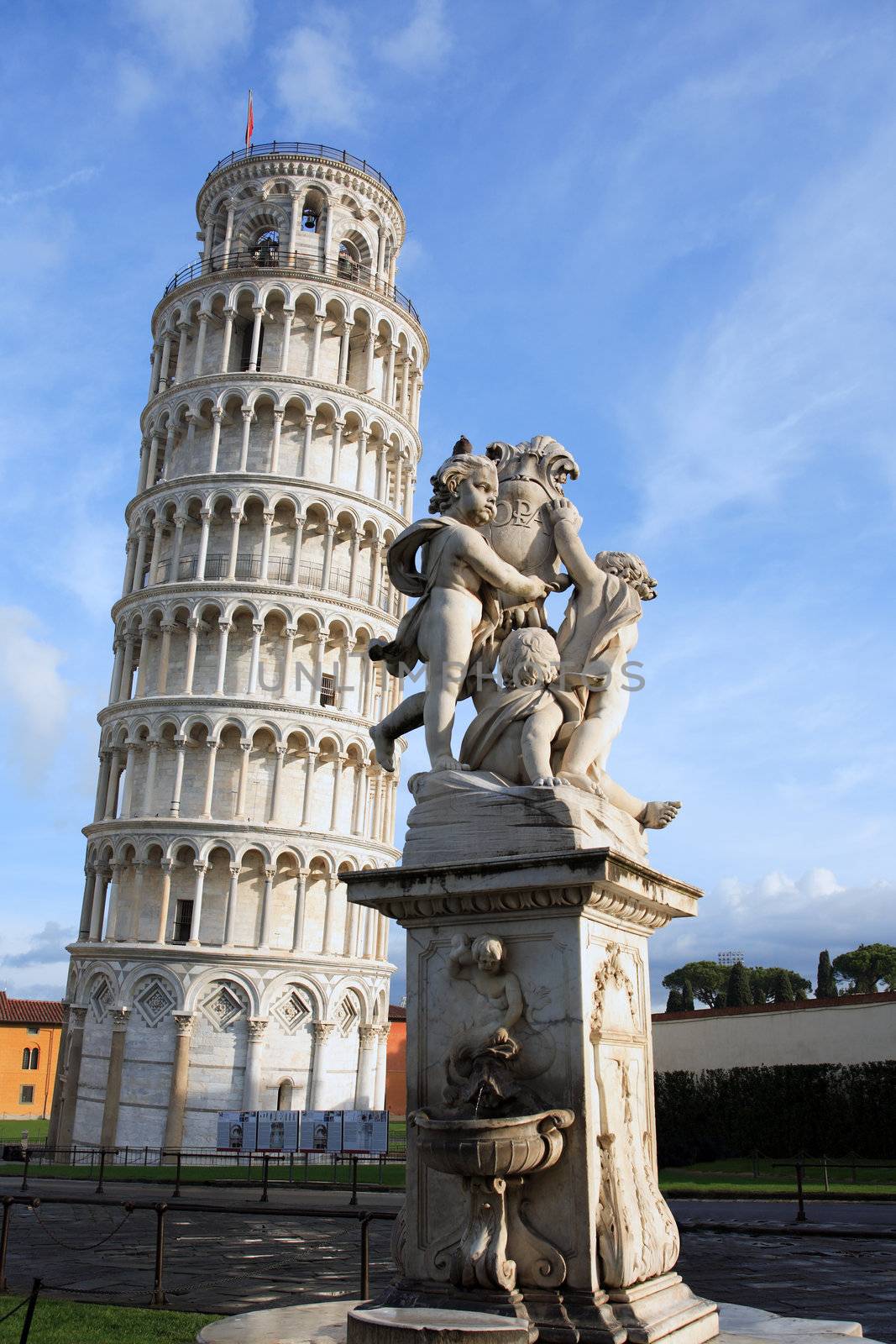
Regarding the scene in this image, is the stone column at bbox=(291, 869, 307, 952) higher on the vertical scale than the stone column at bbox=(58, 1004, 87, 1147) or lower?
higher

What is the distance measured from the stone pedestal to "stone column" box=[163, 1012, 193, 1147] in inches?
1597

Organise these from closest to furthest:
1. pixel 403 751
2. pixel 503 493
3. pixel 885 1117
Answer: pixel 503 493
pixel 885 1117
pixel 403 751

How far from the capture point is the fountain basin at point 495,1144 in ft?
16.7

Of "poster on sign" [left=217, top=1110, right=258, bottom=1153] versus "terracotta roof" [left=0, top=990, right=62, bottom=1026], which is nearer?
"poster on sign" [left=217, top=1110, right=258, bottom=1153]

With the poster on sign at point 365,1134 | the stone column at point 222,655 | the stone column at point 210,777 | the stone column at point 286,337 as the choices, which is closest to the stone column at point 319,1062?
the poster on sign at point 365,1134

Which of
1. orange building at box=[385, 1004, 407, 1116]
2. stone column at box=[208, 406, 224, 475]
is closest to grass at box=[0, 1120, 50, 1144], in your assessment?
orange building at box=[385, 1004, 407, 1116]

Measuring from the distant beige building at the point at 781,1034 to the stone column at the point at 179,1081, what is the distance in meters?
17.2

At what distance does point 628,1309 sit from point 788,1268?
767 centimetres

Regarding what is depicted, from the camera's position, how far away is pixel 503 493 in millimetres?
7105

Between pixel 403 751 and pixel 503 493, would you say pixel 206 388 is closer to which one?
pixel 403 751

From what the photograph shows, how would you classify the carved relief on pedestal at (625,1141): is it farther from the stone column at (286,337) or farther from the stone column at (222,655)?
the stone column at (286,337)

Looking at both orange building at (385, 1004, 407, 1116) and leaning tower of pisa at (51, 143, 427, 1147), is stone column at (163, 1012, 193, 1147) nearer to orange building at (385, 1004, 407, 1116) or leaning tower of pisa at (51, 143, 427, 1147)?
leaning tower of pisa at (51, 143, 427, 1147)

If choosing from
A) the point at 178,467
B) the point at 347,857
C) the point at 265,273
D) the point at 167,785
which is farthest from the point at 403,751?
the point at 265,273

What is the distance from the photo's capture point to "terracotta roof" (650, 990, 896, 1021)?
32688mm
